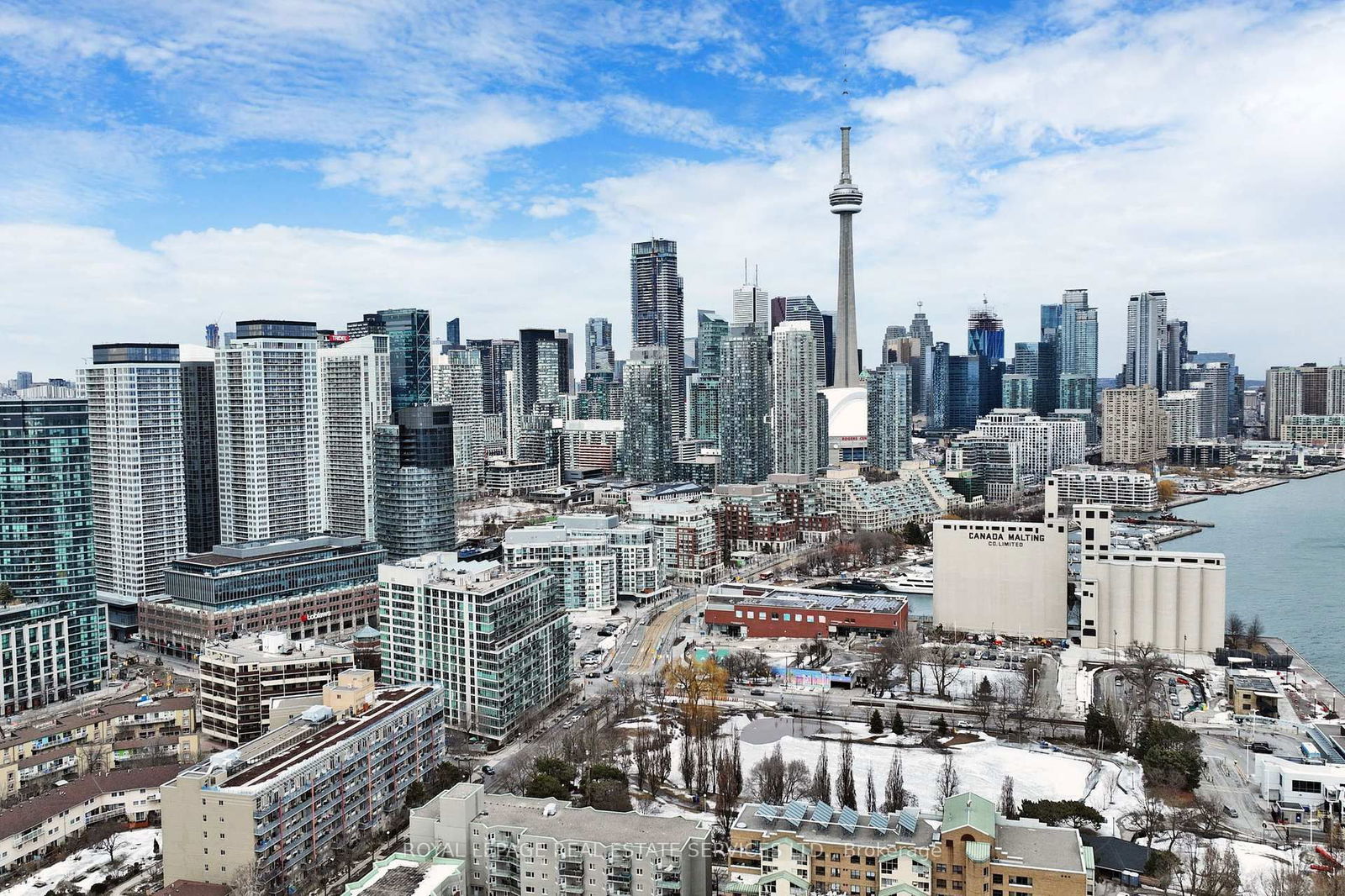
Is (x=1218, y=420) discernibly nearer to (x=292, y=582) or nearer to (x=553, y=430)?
(x=553, y=430)

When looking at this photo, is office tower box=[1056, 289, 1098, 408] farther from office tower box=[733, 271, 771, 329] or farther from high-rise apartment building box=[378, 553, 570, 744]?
high-rise apartment building box=[378, 553, 570, 744]

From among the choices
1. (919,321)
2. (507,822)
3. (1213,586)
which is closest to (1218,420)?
(919,321)

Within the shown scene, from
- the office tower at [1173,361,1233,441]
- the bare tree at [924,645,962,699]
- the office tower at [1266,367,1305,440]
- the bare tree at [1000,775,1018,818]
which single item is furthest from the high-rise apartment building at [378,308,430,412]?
the office tower at [1266,367,1305,440]

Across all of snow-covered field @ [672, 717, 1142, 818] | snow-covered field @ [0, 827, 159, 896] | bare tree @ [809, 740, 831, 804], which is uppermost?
bare tree @ [809, 740, 831, 804]

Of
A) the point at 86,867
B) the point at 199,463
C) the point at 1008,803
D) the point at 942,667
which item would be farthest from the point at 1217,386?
the point at 86,867

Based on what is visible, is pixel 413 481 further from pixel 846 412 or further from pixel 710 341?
pixel 710 341

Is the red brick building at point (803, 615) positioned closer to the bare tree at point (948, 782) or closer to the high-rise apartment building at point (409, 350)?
the bare tree at point (948, 782)
